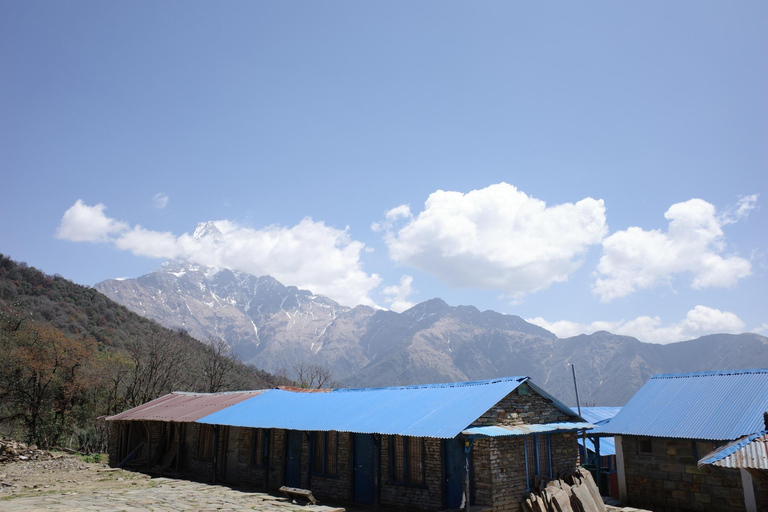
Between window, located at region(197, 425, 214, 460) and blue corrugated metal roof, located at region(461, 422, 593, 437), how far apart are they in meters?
14.7

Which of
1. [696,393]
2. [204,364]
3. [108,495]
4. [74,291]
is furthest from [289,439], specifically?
[74,291]

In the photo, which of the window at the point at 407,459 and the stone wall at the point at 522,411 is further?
the window at the point at 407,459

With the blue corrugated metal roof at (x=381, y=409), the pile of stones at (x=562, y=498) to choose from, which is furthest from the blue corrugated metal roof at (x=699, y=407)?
the pile of stones at (x=562, y=498)

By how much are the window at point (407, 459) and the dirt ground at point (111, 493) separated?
2.16 m

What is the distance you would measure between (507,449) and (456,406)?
2.02m

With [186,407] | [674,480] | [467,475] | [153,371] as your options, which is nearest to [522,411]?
[467,475]

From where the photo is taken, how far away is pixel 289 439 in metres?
20.2

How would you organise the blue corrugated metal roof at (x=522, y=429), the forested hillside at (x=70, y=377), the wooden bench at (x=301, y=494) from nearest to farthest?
the blue corrugated metal roof at (x=522, y=429) → the wooden bench at (x=301, y=494) → the forested hillside at (x=70, y=377)

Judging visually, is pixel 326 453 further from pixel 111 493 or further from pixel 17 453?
pixel 17 453

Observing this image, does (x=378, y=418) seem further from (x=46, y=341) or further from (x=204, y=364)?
(x=204, y=364)

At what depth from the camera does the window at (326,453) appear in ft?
60.3

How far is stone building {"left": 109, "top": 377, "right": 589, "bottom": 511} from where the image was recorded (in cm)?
1484

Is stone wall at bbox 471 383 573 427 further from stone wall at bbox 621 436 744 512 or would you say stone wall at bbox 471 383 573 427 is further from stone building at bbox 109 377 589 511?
stone wall at bbox 621 436 744 512

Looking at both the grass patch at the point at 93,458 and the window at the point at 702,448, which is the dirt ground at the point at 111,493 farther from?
the window at the point at 702,448
